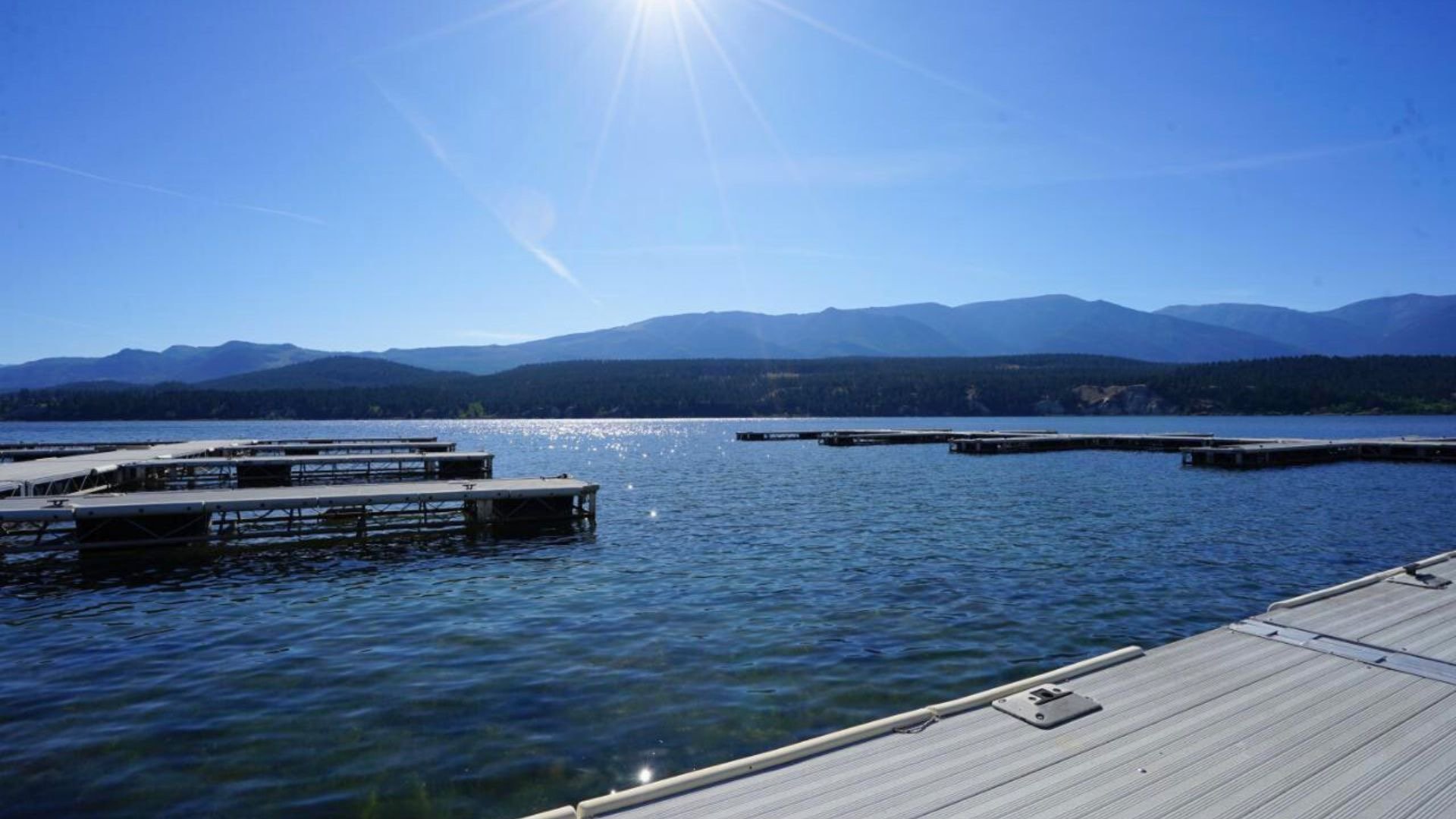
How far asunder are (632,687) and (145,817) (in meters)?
5.74

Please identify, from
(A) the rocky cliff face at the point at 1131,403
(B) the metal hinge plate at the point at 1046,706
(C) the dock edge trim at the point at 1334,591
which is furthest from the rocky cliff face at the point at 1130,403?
(B) the metal hinge plate at the point at 1046,706

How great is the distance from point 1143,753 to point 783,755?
3.13 meters

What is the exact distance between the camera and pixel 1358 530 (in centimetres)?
2569

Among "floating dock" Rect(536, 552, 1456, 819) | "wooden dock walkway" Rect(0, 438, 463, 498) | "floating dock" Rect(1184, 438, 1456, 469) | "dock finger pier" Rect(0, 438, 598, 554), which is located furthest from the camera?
"floating dock" Rect(1184, 438, 1456, 469)

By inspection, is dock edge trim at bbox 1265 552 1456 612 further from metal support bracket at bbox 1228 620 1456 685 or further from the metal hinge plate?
the metal hinge plate

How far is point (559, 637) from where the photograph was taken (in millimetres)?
13766

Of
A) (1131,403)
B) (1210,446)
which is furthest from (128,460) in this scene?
(1131,403)

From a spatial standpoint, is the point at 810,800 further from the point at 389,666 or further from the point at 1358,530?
the point at 1358,530

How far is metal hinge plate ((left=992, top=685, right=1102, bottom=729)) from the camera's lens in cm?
723

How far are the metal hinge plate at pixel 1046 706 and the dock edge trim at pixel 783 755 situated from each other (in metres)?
0.26

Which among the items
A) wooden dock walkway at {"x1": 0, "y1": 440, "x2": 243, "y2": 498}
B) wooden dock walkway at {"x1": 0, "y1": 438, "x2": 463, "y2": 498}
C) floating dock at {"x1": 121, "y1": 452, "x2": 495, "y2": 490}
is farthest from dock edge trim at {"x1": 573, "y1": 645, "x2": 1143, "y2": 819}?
floating dock at {"x1": 121, "y1": 452, "x2": 495, "y2": 490}

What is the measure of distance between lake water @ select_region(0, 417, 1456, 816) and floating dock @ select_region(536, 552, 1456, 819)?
269 centimetres

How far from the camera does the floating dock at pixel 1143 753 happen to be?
18.5 feet

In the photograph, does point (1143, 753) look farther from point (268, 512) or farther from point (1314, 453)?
point (1314, 453)
